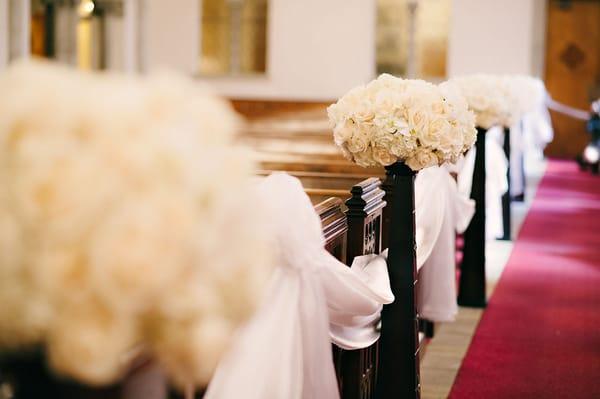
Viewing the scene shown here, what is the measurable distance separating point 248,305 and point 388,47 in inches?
635

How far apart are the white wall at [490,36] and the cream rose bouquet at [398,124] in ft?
44.4

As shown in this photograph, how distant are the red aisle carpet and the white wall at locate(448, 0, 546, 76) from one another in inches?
269

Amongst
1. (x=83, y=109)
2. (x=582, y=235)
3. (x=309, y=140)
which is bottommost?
(x=582, y=235)

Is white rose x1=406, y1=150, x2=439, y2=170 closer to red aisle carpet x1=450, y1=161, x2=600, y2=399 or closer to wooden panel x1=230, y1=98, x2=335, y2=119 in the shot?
red aisle carpet x1=450, y1=161, x2=600, y2=399

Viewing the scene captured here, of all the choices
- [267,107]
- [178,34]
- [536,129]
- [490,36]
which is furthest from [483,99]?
[178,34]

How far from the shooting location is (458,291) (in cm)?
704

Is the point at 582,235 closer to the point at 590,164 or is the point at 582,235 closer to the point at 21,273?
the point at 590,164

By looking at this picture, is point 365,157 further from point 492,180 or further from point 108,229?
point 492,180

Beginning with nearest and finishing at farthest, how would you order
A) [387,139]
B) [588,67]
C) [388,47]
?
1. [387,139]
2. [388,47]
3. [588,67]

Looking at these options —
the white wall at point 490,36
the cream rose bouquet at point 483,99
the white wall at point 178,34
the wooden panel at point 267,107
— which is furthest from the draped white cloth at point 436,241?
the white wall at point 178,34

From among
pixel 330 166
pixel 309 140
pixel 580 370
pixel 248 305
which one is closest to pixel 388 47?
pixel 309 140

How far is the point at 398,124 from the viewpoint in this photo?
3.92m

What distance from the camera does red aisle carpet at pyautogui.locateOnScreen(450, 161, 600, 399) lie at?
5.10m

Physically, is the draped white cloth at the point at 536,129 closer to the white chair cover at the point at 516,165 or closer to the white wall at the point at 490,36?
the white chair cover at the point at 516,165
